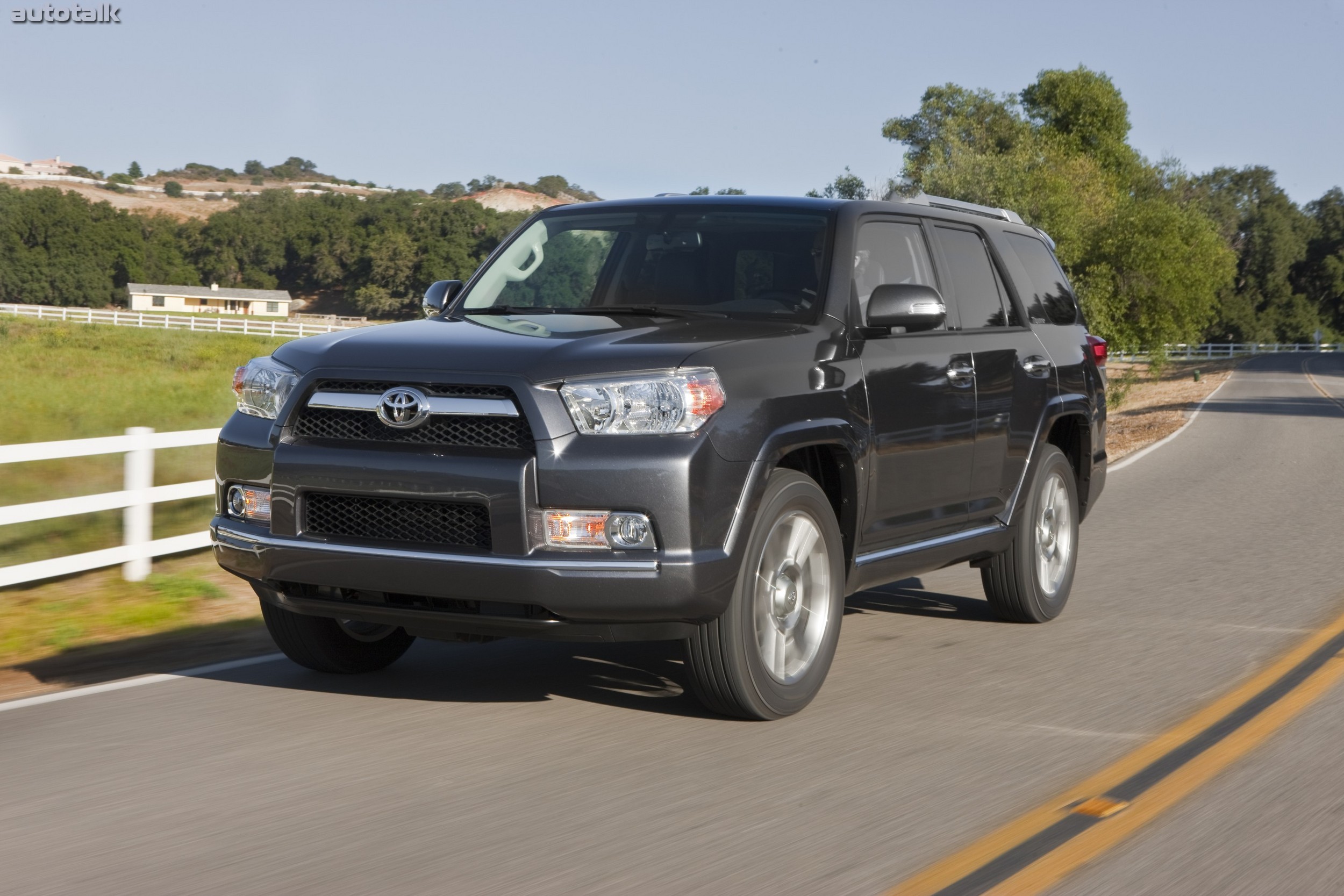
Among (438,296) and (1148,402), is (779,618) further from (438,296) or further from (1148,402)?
(1148,402)

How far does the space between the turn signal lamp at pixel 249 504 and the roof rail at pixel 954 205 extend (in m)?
3.35

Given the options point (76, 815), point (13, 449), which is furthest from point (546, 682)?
point (13, 449)

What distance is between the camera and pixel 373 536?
544cm

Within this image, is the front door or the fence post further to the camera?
the fence post

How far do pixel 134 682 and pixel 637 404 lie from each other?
281 centimetres

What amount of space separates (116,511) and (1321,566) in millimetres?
8776

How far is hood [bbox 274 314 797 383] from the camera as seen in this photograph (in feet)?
17.4

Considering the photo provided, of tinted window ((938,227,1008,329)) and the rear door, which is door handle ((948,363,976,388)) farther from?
tinted window ((938,227,1008,329))

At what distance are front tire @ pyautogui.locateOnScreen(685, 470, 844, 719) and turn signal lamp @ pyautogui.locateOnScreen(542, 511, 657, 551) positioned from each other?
0.46m

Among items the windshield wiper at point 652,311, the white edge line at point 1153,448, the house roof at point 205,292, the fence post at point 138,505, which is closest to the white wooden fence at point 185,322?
the white edge line at point 1153,448

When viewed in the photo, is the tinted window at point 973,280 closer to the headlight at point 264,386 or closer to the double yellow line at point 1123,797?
the double yellow line at point 1123,797

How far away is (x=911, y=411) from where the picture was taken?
260 inches

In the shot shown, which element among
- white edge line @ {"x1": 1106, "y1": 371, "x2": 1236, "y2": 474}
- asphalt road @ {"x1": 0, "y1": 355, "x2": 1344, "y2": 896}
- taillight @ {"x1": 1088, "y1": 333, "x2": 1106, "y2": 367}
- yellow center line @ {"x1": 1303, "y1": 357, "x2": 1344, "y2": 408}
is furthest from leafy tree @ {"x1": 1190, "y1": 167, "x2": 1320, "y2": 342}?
asphalt road @ {"x1": 0, "y1": 355, "x2": 1344, "y2": 896}

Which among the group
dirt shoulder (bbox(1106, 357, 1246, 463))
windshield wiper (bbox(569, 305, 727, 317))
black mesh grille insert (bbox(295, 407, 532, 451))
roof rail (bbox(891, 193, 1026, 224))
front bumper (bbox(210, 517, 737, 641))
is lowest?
dirt shoulder (bbox(1106, 357, 1246, 463))
